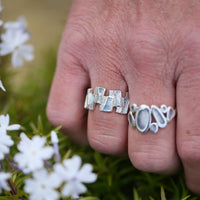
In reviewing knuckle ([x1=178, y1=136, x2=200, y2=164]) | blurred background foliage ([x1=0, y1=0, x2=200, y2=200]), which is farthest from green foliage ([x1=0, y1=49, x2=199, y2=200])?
knuckle ([x1=178, y1=136, x2=200, y2=164])

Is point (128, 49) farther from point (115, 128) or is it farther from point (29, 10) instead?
point (29, 10)

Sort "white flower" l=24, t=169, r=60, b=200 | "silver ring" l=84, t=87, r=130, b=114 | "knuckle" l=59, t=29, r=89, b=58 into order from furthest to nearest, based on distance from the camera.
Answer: "knuckle" l=59, t=29, r=89, b=58
"silver ring" l=84, t=87, r=130, b=114
"white flower" l=24, t=169, r=60, b=200

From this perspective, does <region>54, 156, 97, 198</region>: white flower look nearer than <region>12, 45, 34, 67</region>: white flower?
Yes

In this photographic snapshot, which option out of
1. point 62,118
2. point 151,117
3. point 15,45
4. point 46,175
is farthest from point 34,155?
point 15,45

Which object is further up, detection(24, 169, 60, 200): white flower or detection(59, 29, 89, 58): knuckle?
detection(59, 29, 89, 58): knuckle

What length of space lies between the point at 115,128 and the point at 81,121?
0.70ft

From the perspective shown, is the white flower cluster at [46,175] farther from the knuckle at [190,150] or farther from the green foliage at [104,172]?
the knuckle at [190,150]

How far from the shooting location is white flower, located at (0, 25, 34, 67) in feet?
4.07

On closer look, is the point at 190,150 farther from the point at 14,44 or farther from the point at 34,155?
the point at 14,44

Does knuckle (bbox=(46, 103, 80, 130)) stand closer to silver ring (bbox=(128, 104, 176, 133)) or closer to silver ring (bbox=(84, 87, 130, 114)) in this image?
silver ring (bbox=(84, 87, 130, 114))

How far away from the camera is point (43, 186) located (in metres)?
0.61

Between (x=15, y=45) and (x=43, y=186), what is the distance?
0.80 m

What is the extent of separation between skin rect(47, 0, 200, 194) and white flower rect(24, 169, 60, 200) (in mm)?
526

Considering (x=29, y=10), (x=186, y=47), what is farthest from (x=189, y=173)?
(x=29, y=10)
